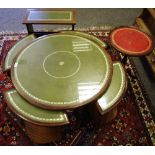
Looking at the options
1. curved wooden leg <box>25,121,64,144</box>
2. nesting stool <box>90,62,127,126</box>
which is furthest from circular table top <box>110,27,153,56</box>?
curved wooden leg <box>25,121,64,144</box>

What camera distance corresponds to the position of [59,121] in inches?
59.9

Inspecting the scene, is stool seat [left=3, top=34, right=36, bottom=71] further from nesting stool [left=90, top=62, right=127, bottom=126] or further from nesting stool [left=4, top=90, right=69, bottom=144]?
nesting stool [left=90, top=62, right=127, bottom=126]

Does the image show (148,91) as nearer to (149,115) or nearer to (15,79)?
(149,115)

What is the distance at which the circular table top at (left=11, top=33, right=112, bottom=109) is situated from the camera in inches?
63.1

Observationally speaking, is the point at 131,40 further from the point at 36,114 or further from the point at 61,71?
Answer: the point at 36,114

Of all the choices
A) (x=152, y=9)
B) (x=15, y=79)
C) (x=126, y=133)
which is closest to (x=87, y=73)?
(x=15, y=79)

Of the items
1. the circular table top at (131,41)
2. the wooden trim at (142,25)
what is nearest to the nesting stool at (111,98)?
the circular table top at (131,41)

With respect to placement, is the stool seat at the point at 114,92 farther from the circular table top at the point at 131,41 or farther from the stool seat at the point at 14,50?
the stool seat at the point at 14,50

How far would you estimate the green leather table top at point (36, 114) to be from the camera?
1521mm

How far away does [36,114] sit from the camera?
5.11 feet

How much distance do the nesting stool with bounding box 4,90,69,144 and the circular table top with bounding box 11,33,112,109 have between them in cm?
6

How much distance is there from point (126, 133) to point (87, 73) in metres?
0.78

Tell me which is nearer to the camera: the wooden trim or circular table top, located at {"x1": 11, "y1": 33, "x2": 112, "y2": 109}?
circular table top, located at {"x1": 11, "y1": 33, "x2": 112, "y2": 109}

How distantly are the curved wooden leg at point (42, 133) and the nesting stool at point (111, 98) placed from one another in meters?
0.36
